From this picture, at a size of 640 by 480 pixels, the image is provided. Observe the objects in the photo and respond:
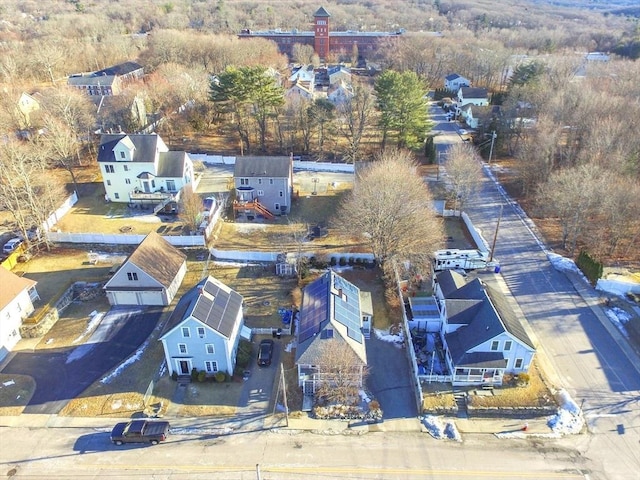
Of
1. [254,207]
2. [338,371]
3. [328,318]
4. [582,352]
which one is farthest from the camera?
[254,207]

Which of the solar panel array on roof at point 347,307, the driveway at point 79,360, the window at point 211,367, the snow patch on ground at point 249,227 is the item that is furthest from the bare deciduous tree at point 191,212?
the window at point 211,367

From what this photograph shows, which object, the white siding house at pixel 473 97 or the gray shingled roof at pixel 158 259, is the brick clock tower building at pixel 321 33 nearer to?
the white siding house at pixel 473 97

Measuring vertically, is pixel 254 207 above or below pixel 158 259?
below

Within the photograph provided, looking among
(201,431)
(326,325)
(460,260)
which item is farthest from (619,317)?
(201,431)

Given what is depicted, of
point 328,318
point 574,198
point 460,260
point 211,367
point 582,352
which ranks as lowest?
point 211,367

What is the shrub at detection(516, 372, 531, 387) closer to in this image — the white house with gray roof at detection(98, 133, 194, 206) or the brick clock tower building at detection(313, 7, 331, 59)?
the white house with gray roof at detection(98, 133, 194, 206)

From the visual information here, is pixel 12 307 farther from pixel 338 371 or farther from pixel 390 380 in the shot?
pixel 390 380
